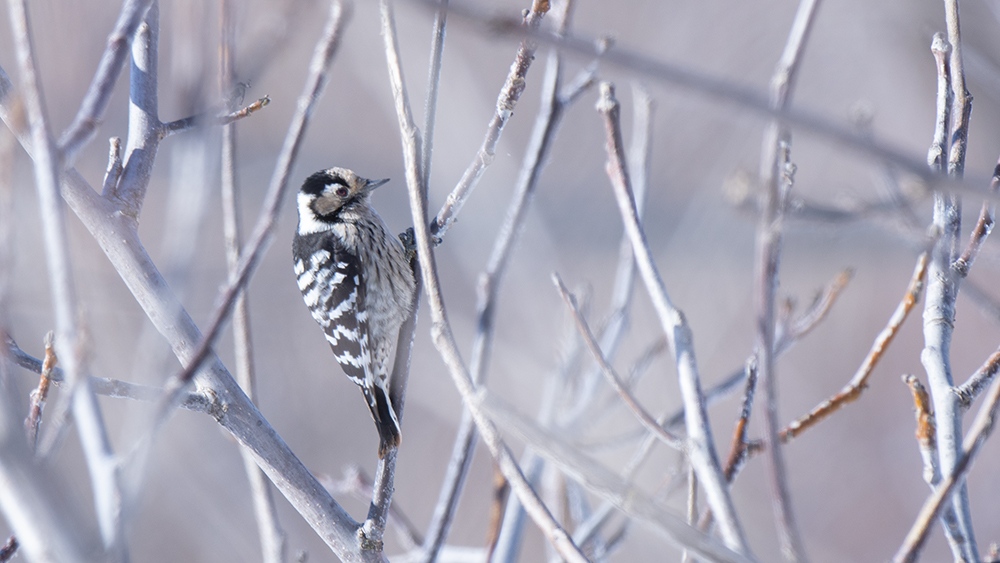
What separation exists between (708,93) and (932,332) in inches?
37.6

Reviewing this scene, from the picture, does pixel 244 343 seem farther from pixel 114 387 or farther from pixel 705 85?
pixel 705 85

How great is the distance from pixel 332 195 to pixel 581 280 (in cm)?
167

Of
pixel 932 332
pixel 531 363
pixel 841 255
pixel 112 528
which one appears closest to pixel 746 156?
pixel 841 255

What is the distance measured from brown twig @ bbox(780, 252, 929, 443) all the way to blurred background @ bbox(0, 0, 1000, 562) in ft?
7.48

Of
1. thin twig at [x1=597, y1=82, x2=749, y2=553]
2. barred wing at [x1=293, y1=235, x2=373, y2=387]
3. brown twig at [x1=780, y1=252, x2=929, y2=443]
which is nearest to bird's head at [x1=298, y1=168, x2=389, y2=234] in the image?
barred wing at [x1=293, y1=235, x2=373, y2=387]

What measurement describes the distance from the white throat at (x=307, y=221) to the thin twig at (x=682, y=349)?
1973 millimetres

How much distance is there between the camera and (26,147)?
4.80ft

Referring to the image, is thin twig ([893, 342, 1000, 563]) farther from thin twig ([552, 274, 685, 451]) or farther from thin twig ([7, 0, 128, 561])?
thin twig ([7, 0, 128, 561])

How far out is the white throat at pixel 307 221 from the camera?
3.24 meters

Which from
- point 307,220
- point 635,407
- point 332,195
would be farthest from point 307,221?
point 635,407

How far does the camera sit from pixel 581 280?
4258mm

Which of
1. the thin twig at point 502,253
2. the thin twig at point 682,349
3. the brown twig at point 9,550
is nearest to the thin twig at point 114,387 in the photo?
the brown twig at point 9,550

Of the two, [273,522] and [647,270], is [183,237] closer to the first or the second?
[647,270]

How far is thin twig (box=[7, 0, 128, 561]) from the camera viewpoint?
832mm
